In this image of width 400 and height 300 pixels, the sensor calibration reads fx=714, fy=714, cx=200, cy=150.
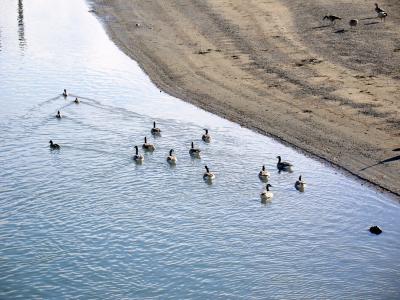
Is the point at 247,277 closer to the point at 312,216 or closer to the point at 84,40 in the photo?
the point at 312,216

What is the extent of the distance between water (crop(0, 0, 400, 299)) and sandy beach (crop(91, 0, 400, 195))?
2.37 meters

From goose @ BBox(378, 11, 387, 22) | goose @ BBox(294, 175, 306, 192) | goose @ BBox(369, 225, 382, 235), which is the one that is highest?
goose @ BBox(378, 11, 387, 22)

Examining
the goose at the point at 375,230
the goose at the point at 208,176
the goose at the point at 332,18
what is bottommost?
the goose at the point at 375,230

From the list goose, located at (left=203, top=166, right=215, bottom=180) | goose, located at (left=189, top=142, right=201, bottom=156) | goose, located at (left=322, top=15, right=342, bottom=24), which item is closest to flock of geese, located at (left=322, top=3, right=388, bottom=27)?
goose, located at (left=322, top=15, right=342, bottom=24)

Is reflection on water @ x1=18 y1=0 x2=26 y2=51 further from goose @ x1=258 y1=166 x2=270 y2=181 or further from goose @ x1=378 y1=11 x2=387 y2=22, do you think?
goose @ x1=258 y1=166 x2=270 y2=181

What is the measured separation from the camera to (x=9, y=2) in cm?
8462

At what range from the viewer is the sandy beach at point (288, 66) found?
39906 mm

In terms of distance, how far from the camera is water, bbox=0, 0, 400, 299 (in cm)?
2623

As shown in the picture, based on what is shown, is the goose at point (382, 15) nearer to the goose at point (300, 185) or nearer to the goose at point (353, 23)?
the goose at point (353, 23)

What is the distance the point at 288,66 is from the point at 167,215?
25174 millimetres

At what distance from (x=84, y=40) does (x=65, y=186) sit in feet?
108

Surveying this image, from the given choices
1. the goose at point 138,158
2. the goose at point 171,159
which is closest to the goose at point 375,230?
the goose at point 171,159

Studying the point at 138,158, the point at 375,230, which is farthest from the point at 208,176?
the point at 375,230

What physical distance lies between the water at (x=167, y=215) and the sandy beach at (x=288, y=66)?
7.78 feet
